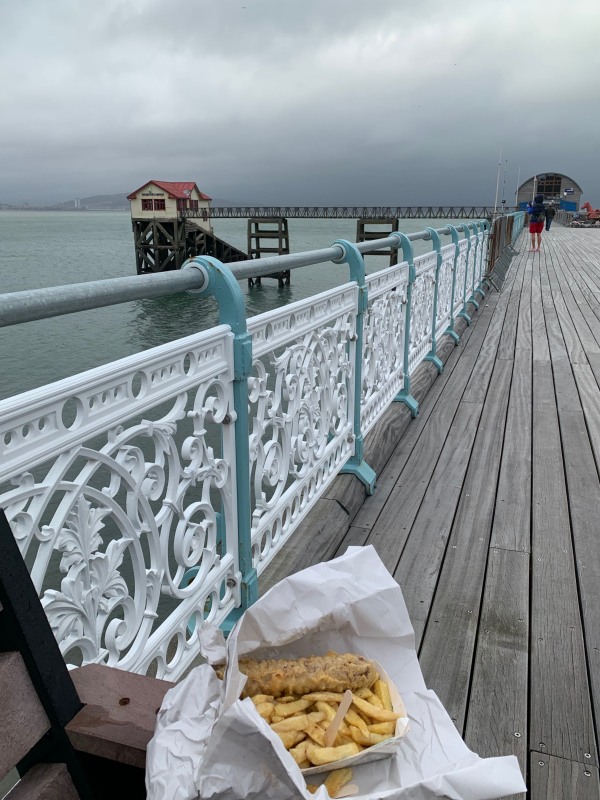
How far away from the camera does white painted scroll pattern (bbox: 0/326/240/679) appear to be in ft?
3.63

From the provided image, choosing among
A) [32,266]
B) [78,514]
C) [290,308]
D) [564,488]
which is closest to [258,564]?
[290,308]

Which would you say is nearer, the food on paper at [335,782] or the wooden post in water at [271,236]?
the food on paper at [335,782]

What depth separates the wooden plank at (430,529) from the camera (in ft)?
7.97

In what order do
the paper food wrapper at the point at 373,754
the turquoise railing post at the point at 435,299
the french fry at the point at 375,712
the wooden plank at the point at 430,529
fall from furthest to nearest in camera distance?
the turquoise railing post at the point at 435,299
the wooden plank at the point at 430,529
the french fry at the point at 375,712
the paper food wrapper at the point at 373,754

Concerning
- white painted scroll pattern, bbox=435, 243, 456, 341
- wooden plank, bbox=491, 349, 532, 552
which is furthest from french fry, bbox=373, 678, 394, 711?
white painted scroll pattern, bbox=435, 243, 456, 341

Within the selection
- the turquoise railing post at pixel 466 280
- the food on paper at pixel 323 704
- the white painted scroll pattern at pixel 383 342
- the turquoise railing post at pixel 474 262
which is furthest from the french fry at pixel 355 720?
the turquoise railing post at pixel 474 262

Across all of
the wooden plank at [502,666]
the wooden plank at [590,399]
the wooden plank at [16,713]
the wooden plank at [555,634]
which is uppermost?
the wooden plank at [16,713]

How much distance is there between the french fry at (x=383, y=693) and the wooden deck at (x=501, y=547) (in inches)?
28.4

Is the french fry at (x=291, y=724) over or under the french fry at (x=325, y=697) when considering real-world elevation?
over

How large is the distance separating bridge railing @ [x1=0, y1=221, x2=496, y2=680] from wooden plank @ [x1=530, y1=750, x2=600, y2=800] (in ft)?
3.16

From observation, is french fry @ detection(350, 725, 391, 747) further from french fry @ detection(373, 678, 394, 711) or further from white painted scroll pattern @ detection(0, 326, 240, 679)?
white painted scroll pattern @ detection(0, 326, 240, 679)

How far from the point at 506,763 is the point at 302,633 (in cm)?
43

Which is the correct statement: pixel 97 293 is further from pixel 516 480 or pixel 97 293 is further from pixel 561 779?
pixel 516 480

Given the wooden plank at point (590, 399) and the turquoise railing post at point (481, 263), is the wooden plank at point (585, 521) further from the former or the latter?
the turquoise railing post at point (481, 263)
